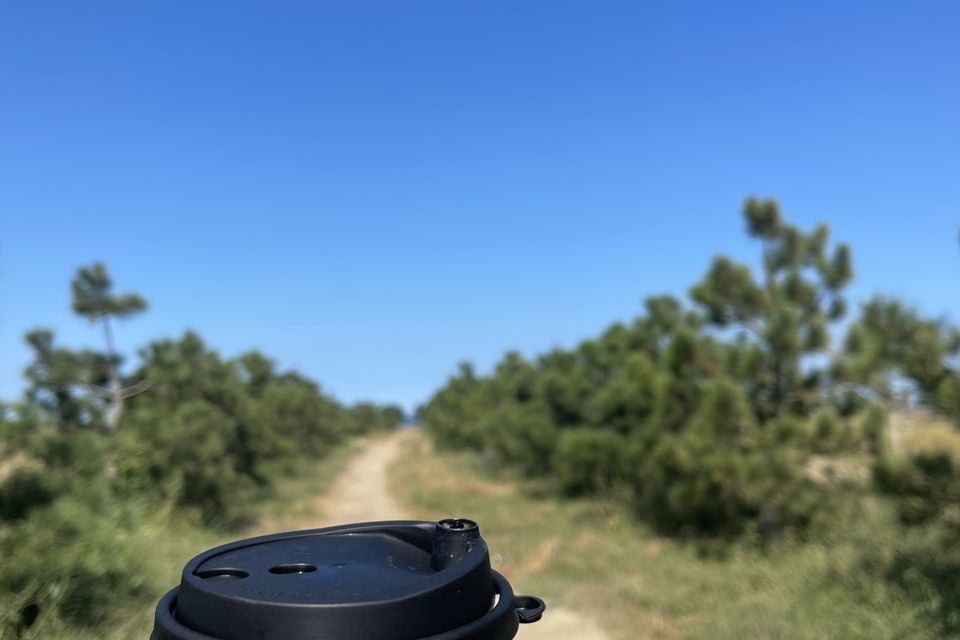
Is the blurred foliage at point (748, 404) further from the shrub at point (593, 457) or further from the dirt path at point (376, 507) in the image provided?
the dirt path at point (376, 507)

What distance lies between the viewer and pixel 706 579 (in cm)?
645

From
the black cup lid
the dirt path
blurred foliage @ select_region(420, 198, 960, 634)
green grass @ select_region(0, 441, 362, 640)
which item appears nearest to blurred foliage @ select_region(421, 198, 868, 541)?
blurred foliage @ select_region(420, 198, 960, 634)

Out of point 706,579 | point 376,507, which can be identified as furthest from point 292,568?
point 376,507

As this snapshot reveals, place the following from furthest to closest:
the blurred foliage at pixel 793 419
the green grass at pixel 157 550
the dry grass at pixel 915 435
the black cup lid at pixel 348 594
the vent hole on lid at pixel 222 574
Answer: the dry grass at pixel 915 435 → the blurred foliage at pixel 793 419 → the green grass at pixel 157 550 → the vent hole on lid at pixel 222 574 → the black cup lid at pixel 348 594

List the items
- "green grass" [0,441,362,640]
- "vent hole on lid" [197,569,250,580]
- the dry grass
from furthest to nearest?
the dry grass
"green grass" [0,441,362,640]
"vent hole on lid" [197,569,250,580]

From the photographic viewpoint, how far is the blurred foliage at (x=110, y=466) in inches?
159

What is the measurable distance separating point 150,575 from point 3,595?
4.38 feet

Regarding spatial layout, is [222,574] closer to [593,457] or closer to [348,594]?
[348,594]

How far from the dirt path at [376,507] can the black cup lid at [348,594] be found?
13.8 ft

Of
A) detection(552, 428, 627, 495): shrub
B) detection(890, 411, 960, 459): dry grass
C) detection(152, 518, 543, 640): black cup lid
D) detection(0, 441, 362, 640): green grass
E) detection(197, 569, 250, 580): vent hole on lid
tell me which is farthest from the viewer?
detection(552, 428, 627, 495): shrub

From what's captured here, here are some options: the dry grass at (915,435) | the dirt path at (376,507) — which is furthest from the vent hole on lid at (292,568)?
the dry grass at (915,435)

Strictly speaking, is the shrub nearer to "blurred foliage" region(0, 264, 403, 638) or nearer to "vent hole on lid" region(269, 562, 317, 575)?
"blurred foliage" region(0, 264, 403, 638)

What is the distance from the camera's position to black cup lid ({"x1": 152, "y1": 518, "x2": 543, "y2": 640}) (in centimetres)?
119

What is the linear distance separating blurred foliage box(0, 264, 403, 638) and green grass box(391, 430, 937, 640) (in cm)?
354
